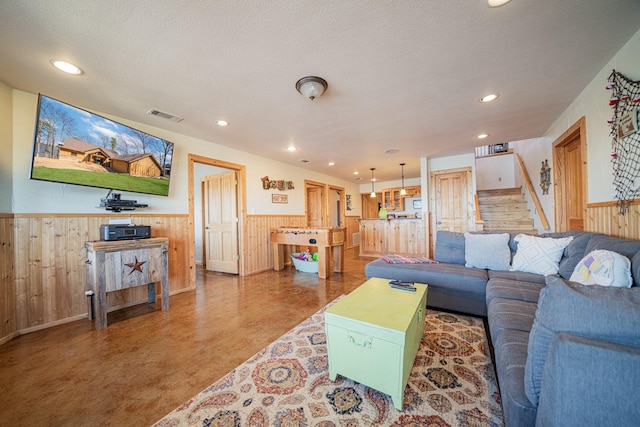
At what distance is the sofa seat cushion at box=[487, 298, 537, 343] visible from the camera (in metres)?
1.30

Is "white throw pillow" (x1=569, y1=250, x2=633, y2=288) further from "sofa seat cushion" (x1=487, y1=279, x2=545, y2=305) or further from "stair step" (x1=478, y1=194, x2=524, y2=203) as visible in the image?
"stair step" (x1=478, y1=194, x2=524, y2=203)

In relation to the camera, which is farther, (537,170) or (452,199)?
(452,199)

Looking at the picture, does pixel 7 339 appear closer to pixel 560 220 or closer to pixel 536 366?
pixel 536 366

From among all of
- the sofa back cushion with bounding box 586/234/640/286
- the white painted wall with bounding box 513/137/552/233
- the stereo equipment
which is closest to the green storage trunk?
the sofa back cushion with bounding box 586/234/640/286

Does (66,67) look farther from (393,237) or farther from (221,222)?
(393,237)

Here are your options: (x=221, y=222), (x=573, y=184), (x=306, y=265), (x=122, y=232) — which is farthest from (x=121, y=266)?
(x=573, y=184)

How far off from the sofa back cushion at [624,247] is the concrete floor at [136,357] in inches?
93.0

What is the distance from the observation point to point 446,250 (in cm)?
290

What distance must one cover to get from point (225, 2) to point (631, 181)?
3.21 meters

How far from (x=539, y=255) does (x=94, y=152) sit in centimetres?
457

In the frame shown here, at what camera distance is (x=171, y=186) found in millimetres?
3271

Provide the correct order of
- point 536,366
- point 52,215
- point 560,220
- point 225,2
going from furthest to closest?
point 560,220 < point 52,215 < point 225,2 < point 536,366

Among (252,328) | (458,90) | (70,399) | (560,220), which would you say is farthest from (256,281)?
(560,220)

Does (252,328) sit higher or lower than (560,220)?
lower
